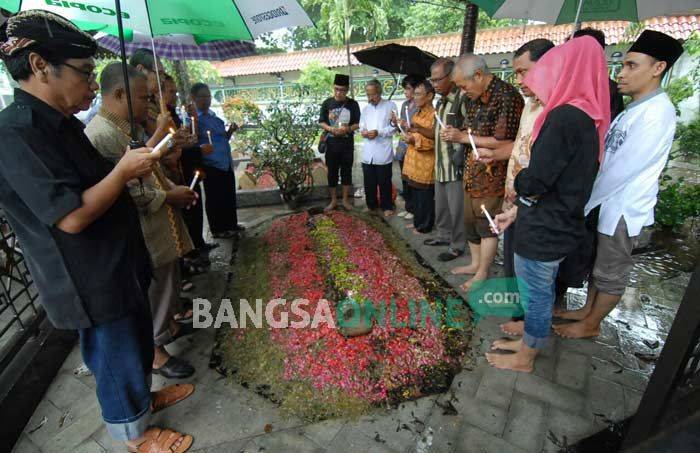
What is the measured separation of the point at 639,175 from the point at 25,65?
3.42 meters

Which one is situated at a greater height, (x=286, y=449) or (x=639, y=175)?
(x=639, y=175)

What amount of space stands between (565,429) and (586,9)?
455 cm

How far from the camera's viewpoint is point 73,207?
58.1 inches

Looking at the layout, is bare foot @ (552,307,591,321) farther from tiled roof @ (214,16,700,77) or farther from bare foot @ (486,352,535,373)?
tiled roof @ (214,16,700,77)

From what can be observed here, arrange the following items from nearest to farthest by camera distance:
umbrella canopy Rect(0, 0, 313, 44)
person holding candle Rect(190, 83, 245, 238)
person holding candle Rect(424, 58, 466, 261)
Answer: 1. umbrella canopy Rect(0, 0, 313, 44)
2. person holding candle Rect(424, 58, 466, 261)
3. person holding candle Rect(190, 83, 245, 238)

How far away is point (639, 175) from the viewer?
2432 millimetres

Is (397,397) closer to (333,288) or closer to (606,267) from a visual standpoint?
(333,288)

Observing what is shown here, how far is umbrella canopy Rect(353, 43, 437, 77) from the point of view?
18.6ft

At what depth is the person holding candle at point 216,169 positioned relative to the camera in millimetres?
4473

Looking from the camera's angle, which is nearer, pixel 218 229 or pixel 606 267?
pixel 606 267

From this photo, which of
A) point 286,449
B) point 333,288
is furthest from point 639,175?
point 286,449

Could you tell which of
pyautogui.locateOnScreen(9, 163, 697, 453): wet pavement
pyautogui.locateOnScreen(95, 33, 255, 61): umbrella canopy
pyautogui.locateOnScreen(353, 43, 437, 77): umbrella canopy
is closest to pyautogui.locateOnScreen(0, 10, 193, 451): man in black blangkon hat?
pyautogui.locateOnScreen(9, 163, 697, 453): wet pavement

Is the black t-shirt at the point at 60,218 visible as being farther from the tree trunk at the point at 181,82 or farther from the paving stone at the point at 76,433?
the tree trunk at the point at 181,82

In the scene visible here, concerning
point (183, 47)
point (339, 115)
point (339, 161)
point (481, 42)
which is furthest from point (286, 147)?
point (481, 42)
